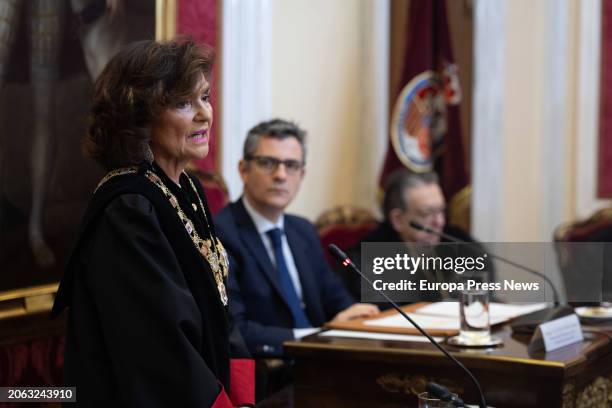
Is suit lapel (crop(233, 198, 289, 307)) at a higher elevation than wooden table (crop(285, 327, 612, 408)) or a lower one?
higher

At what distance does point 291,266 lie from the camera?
3365mm

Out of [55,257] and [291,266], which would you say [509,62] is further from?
[55,257]

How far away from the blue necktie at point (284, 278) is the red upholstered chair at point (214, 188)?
0.43 meters

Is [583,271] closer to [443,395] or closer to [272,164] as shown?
[443,395]

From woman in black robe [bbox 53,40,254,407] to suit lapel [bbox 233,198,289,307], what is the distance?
1.12 metres

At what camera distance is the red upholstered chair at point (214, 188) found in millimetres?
3617

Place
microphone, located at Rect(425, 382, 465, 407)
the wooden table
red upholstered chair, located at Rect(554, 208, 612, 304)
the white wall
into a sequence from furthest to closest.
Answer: the white wall → red upholstered chair, located at Rect(554, 208, 612, 304) → the wooden table → microphone, located at Rect(425, 382, 465, 407)

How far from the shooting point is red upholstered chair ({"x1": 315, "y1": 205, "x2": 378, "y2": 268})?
4.45m

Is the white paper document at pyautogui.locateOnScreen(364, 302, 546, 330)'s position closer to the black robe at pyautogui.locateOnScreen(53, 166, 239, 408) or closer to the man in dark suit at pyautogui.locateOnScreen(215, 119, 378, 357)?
the man in dark suit at pyautogui.locateOnScreen(215, 119, 378, 357)

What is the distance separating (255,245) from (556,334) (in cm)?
116

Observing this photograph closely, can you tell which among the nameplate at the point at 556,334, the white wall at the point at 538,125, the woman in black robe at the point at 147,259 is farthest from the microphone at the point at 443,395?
the white wall at the point at 538,125

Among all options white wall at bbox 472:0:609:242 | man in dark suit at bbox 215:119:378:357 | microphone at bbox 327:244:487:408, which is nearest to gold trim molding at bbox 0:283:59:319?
man in dark suit at bbox 215:119:378:357

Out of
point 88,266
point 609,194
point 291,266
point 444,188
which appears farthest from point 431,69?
point 88,266

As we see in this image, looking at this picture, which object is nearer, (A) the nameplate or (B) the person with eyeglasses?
(A) the nameplate
